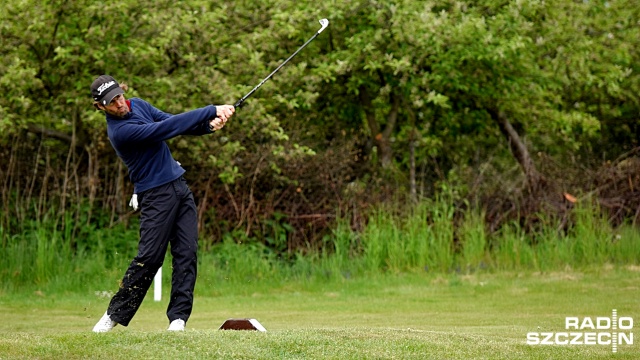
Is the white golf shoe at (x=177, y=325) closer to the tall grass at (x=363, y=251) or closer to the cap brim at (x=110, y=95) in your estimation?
the cap brim at (x=110, y=95)

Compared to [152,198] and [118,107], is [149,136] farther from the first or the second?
[152,198]

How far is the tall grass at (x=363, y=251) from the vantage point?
15547 millimetres

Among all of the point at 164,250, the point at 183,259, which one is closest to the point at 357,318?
the point at 183,259

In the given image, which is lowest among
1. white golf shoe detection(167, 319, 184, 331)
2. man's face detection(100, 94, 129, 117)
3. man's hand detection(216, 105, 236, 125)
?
white golf shoe detection(167, 319, 184, 331)

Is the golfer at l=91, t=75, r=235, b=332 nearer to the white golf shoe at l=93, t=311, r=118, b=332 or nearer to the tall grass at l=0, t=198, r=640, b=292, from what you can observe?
the white golf shoe at l=93, t=311, r=118, b=332

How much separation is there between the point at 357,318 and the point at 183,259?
3.90 metres

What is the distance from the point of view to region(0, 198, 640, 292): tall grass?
15.5 meters

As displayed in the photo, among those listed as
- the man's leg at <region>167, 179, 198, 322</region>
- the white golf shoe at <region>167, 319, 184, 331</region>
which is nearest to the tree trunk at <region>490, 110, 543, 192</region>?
the man's leg at <region>167, 179, 198, 322</region>

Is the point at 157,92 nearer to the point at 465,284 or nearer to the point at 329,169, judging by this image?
the point at 329,169

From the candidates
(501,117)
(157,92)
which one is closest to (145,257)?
(157,92)

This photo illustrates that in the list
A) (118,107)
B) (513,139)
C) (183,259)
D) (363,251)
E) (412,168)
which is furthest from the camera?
(513,139)

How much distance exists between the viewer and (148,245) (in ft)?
28.4

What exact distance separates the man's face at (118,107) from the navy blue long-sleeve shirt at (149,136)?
7 centimetres

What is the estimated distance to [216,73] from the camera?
1559 centimetres
